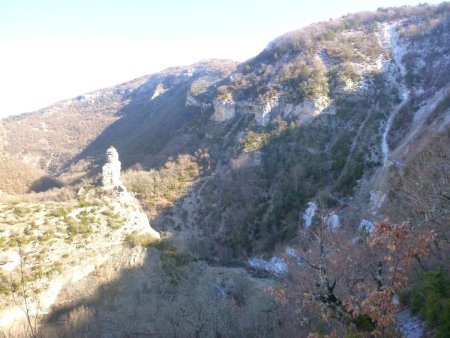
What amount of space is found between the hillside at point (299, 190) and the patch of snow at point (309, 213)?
248 mm

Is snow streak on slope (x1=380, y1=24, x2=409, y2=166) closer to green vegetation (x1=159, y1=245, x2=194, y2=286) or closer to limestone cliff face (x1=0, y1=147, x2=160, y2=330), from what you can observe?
green vegetation (x1=159, y1=245, x2=194, y2=286)

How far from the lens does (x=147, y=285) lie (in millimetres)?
22703

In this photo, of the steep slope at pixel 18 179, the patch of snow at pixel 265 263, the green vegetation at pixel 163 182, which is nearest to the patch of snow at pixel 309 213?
the patch of snow at pixel 265 263

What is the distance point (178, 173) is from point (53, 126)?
123 m

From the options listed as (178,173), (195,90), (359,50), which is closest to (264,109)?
(178,173)

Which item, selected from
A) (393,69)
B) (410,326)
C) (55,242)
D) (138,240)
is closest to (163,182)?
(138,240)

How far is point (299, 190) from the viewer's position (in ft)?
182

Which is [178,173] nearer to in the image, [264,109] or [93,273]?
[264,109]

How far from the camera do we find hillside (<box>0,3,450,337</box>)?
39.5 feet

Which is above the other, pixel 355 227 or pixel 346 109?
pixel 346 109

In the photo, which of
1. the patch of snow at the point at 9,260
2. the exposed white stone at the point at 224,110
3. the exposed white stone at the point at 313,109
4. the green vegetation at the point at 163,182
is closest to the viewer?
the patch of snow at the point at 9,260

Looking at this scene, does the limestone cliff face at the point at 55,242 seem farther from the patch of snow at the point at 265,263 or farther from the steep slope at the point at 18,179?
the steep slope at the point at 18,179

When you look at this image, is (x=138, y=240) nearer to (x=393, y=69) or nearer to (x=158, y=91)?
(x=393, y=69)

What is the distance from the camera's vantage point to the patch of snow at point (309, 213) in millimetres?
47969
